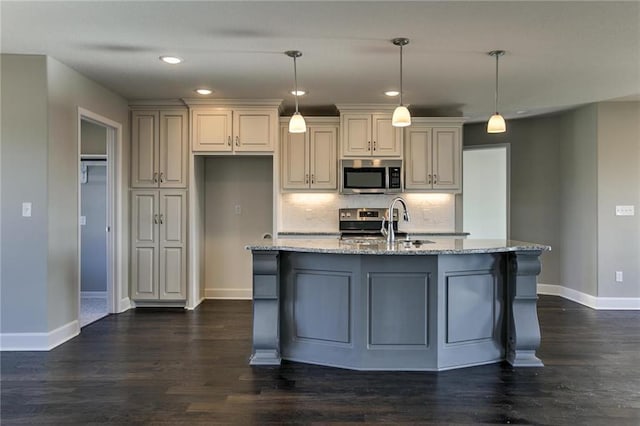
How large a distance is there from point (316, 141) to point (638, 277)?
4.24 metres

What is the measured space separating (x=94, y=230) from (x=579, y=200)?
6.36 meters

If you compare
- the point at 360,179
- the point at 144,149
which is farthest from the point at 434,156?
the point at 144,149

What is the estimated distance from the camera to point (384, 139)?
5.54 m

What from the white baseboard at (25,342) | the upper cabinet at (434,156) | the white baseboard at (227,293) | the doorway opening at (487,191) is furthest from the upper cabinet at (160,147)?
the doorway opening at (487,191)

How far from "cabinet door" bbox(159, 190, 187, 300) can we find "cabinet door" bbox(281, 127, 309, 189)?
4.19 feet

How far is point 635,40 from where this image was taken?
3.34 m

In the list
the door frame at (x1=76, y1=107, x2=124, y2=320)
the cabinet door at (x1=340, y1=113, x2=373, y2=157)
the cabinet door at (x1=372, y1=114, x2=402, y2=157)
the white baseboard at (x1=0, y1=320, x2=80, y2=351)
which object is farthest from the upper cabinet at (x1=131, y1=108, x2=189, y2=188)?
the cabinet door at (x1=372, y1=114, x2=402, y2=157)

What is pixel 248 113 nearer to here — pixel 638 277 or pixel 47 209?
pixel 47 209

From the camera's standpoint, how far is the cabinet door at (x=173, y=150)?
5441 mm

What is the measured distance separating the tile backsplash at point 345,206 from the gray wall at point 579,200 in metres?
1.60

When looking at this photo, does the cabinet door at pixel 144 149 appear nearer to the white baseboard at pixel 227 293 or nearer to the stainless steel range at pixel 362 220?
the white baseboard at pixel 227 293

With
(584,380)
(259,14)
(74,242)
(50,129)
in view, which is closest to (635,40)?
(584,380)

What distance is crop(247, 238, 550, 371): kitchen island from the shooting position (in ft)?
10.7

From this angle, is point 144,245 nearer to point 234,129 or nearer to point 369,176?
point 234,129
